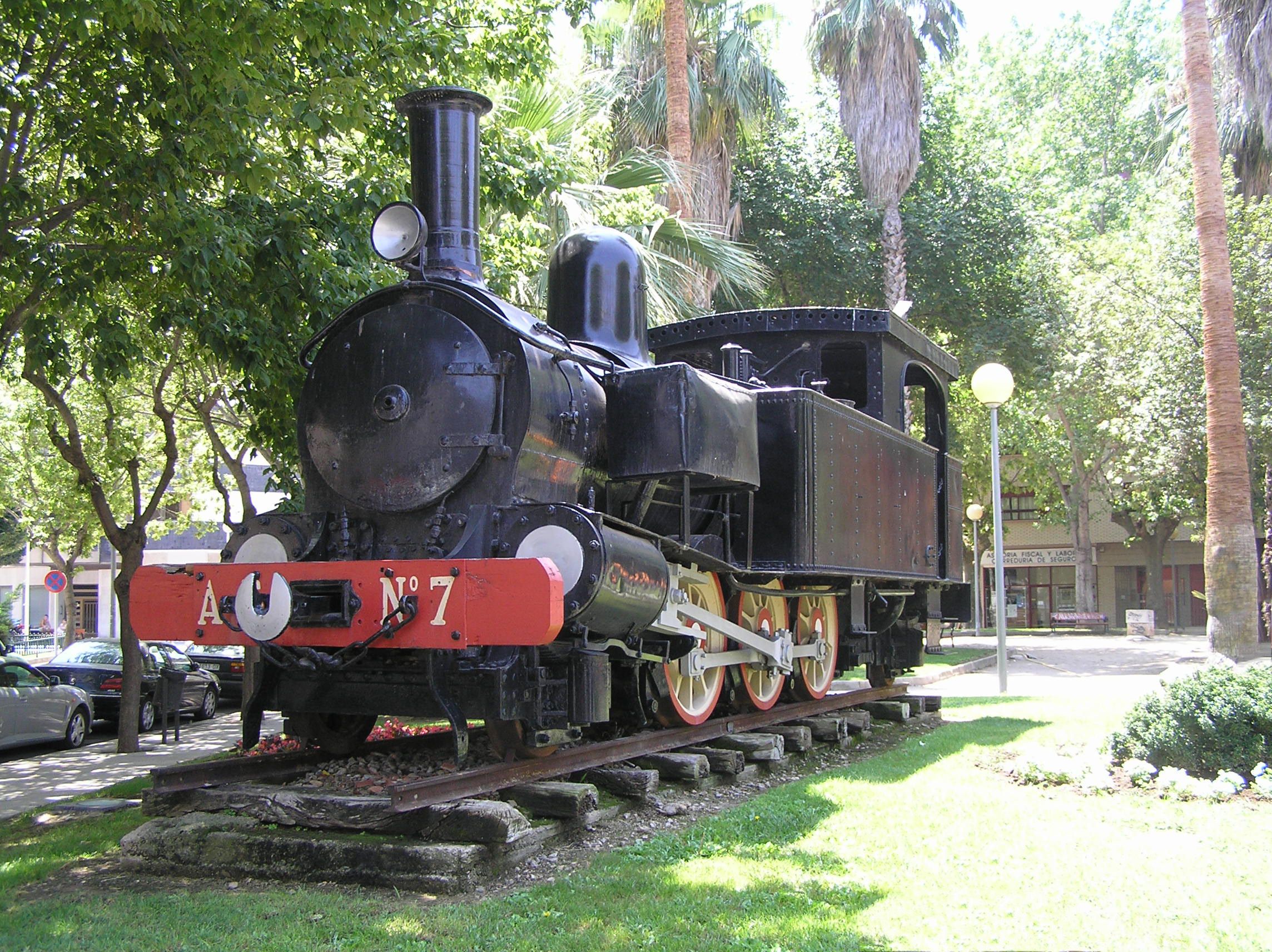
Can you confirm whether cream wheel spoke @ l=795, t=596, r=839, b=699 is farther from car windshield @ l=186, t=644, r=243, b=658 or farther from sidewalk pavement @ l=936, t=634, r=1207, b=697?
car windshield @ l=186, t=644, r=243, b=658

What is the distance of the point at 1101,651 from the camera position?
23.1m

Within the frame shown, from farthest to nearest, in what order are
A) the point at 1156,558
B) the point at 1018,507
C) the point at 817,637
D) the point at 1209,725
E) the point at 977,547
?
the point at 1018,507 → the point at 1156,558 → the point at 977,547 → the point at 817,637 → the point at 1209,725

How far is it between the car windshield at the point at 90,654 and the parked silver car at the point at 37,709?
6.26ft

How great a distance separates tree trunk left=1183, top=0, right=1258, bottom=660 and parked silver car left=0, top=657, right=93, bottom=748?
45.2 ft

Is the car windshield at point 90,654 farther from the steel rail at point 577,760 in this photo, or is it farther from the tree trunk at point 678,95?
the steel rail at point 577,760

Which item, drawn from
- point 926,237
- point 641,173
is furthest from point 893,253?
point 641,173

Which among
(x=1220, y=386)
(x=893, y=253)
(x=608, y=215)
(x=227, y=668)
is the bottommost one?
(x=227, y=668)

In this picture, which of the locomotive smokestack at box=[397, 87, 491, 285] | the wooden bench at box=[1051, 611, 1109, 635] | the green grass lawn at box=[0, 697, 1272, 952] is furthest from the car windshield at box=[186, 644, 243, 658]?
the wooden bench at box=[1051, 611, 1109, 635]

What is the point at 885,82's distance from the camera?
2020 centimetres

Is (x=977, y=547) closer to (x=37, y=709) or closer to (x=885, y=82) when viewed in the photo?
(x=885, y=82)

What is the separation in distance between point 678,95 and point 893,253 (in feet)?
23.3

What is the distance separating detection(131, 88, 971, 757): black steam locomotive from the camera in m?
5.15

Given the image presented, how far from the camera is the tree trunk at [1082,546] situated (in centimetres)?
3266

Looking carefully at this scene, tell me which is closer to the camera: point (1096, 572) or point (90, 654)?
point (90, 654)
